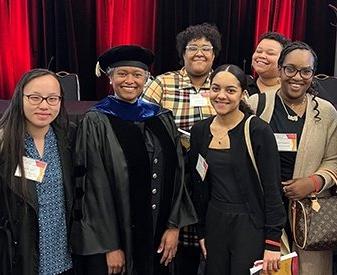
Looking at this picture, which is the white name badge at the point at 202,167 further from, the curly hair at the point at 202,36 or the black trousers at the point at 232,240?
the curly hair at the point at 202,36

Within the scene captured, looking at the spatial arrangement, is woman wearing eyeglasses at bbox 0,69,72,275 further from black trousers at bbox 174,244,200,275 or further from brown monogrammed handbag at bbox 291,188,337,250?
brown monogrammed handbag at bbox 291,188,337,250

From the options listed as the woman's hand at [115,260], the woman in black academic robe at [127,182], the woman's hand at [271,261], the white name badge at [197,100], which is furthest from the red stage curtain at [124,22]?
the woman's hand at [271,261]

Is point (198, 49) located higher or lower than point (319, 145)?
higher

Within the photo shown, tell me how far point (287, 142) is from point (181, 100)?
2.18 ft

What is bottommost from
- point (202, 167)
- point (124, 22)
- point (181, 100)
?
point (202, 167)

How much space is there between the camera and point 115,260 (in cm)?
204

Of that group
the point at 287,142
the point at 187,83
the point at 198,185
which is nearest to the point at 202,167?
the point at 198,185

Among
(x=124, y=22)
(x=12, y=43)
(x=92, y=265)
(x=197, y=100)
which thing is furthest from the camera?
(x=124, y=22)

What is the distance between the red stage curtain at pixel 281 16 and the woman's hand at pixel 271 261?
379 centimetres

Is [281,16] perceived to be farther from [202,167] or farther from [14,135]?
[14,135]

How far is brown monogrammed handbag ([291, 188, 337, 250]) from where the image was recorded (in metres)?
1.99

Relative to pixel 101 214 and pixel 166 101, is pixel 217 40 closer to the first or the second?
pixel 166 101

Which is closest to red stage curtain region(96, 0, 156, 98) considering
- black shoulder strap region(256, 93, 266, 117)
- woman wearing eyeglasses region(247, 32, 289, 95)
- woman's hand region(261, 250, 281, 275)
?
woman wearing eyeglasses region(247, 32, 289, 95)

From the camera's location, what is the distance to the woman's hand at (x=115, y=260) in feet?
6.69
